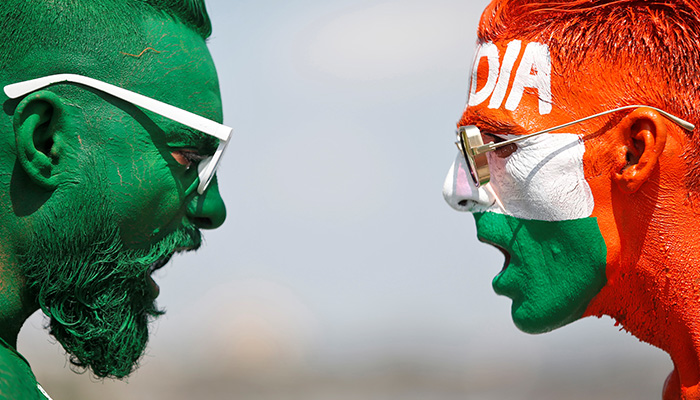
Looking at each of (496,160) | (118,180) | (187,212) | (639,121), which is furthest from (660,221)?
(118,180)

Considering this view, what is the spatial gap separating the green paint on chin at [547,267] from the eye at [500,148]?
0.24 metres

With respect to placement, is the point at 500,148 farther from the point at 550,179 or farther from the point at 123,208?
the point at 123,208

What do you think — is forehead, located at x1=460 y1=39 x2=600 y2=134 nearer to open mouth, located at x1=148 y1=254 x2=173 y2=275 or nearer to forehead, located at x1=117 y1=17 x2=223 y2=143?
forehead, located at x1=117 y1=17 x2=223 y2=143

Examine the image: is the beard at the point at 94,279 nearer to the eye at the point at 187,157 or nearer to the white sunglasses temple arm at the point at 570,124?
the eye at the point at 187,157

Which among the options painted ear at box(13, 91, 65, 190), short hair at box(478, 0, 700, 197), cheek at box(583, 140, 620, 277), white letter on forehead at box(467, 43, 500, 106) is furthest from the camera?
white letter on forehead at box(467, 43, 500, 106)

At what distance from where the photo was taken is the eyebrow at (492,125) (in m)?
2.98

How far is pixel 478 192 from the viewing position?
3123 mm

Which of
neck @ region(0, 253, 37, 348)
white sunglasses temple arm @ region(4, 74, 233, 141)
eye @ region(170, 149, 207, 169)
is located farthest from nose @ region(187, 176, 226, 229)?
neck @ region(0, 253, 37, 348)

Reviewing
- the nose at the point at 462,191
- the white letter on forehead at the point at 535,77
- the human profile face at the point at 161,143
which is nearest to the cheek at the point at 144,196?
the human profile face at the point at 161,143

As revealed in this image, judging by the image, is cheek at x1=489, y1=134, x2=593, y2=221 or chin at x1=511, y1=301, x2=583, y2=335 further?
chin at x1=511, y1=301, x2=583, y2=335

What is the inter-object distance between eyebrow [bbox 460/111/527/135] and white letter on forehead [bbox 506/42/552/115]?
69 millimetres

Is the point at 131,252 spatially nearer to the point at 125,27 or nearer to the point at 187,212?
the point at 187,212

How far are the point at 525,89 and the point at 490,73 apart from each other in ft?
0.58

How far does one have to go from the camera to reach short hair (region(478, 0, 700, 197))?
2764 millimetres
